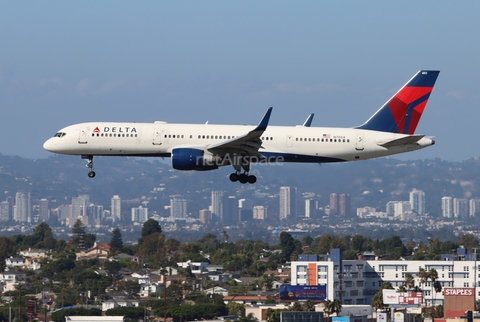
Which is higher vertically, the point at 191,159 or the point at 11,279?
the point at 191,159

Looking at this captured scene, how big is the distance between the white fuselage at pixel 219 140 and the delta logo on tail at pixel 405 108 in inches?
49.1

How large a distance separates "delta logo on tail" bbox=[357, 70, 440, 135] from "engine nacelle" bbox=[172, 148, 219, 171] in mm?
11636

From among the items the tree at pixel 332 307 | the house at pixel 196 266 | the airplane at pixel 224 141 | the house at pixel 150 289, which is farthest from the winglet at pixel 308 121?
the house at pixel 196 266

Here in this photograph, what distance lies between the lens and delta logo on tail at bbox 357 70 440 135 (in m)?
65.0

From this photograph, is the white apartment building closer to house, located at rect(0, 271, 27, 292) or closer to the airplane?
house, located at rect(0, 271, 27, 292)

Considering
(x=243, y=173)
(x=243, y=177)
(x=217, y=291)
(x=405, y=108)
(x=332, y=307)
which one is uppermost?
(x=405, y=108)

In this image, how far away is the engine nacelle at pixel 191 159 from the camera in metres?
60.3

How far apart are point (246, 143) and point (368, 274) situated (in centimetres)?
8842

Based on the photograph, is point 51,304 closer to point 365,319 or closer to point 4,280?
point 4,280

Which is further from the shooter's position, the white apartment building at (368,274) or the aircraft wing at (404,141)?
the white apartment building at (368,274)

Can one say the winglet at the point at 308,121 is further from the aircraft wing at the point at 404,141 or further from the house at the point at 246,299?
the house at the point at 246,299

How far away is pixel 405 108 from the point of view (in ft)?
215

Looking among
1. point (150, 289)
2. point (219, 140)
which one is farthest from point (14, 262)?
point (219, 140)

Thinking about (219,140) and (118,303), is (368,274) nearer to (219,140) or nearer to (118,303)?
(118,303)
